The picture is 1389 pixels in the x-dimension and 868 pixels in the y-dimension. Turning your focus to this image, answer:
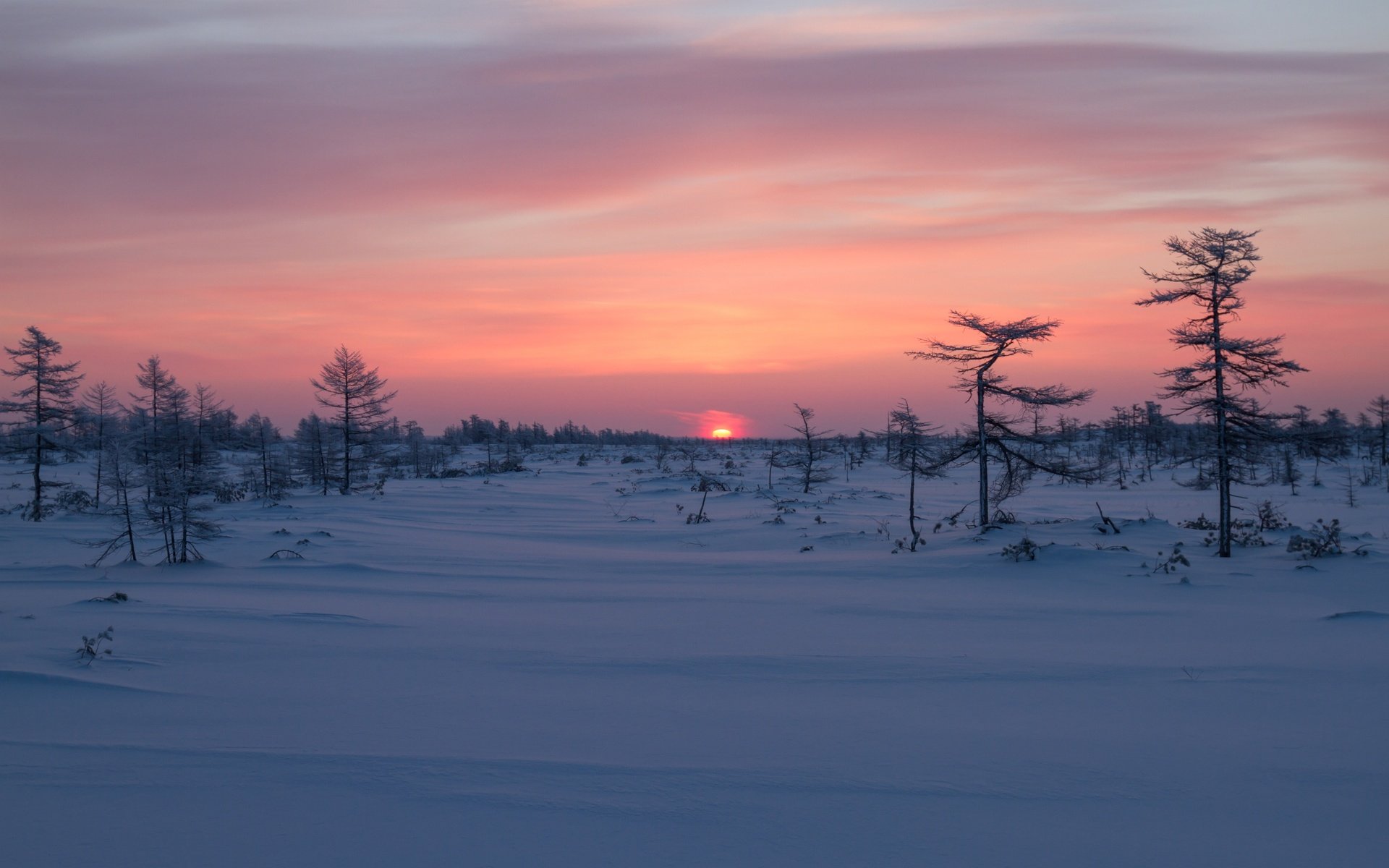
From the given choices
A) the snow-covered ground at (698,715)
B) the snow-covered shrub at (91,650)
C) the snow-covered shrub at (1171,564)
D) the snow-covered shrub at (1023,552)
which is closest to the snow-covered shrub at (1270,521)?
the snow-covered ground at (698,715)

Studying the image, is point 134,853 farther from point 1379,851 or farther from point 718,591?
point 718,591

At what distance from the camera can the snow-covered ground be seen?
4.09m

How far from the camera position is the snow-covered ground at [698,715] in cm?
409

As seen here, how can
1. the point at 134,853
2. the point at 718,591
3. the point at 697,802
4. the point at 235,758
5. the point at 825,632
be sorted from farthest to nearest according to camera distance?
the point at 718,591
the point at 825,632
the point at 235,758
the point at 697,802
the point at 134,853

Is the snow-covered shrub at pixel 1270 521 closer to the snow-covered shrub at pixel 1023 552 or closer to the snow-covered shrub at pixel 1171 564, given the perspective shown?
the snow-covered shrub at pixel 1171 564

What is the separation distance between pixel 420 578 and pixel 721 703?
7258 mm

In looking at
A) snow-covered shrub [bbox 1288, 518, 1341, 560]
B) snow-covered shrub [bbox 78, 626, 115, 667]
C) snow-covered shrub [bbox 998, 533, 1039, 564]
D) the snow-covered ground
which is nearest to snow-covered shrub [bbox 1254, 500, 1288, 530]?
snow-covered shrub [bbox 1288, 518, 1341, 560]

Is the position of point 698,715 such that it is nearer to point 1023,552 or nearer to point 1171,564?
point 1023,552

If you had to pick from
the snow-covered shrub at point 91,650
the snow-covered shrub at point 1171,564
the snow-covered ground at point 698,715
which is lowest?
the snow-covered ground at point 698,715

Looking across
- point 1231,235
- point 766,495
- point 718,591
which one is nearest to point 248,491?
point 766,495

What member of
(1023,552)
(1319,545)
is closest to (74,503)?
(1023,552)

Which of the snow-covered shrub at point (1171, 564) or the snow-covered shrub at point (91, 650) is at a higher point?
the snow-covered shrub at point (91, 650)

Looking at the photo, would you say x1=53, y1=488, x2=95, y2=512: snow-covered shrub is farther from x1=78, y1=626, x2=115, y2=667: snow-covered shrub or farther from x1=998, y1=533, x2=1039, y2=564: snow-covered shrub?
x1=998, y1=533, x2=1039, y2=564: snow-covered shrub

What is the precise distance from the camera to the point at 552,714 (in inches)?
231
